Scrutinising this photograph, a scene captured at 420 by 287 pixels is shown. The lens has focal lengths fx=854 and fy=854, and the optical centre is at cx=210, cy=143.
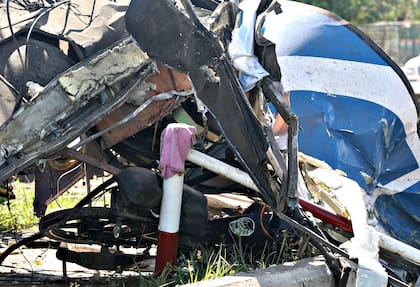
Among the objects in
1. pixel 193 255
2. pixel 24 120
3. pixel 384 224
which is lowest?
pixel 384 224

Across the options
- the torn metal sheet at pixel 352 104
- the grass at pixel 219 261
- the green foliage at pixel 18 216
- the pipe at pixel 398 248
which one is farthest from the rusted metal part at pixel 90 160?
the green foliage at pixel 18 216

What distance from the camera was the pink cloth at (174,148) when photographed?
5219 mm

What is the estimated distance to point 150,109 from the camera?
17.4ft

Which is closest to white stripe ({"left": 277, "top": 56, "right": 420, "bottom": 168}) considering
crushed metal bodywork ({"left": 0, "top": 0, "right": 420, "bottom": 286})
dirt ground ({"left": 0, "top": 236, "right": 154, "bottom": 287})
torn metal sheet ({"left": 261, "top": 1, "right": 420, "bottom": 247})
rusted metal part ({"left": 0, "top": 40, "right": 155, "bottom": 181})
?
torn metal sheet ({"left": 261, "top": 1, "right": 420, "bottom": 247})

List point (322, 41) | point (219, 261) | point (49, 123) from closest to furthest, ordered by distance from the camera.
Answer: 1. point (49, 123)
2. point (219, 261)
3. point (322, 41)

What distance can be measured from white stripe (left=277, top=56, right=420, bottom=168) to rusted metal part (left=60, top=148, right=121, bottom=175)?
9.42ft

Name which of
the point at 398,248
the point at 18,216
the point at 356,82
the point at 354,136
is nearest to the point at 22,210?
the point at 18,216

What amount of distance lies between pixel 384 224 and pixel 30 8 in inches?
141

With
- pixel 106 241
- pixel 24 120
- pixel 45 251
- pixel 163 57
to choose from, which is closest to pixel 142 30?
pixel 163 57

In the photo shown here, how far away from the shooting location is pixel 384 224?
7.47m

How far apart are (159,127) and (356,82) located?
9.27ft

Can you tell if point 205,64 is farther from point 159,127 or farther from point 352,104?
point 352,104

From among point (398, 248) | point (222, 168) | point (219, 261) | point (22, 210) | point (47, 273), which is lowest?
point (22, 210)

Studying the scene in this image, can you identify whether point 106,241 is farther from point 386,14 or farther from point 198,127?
point 386,14
